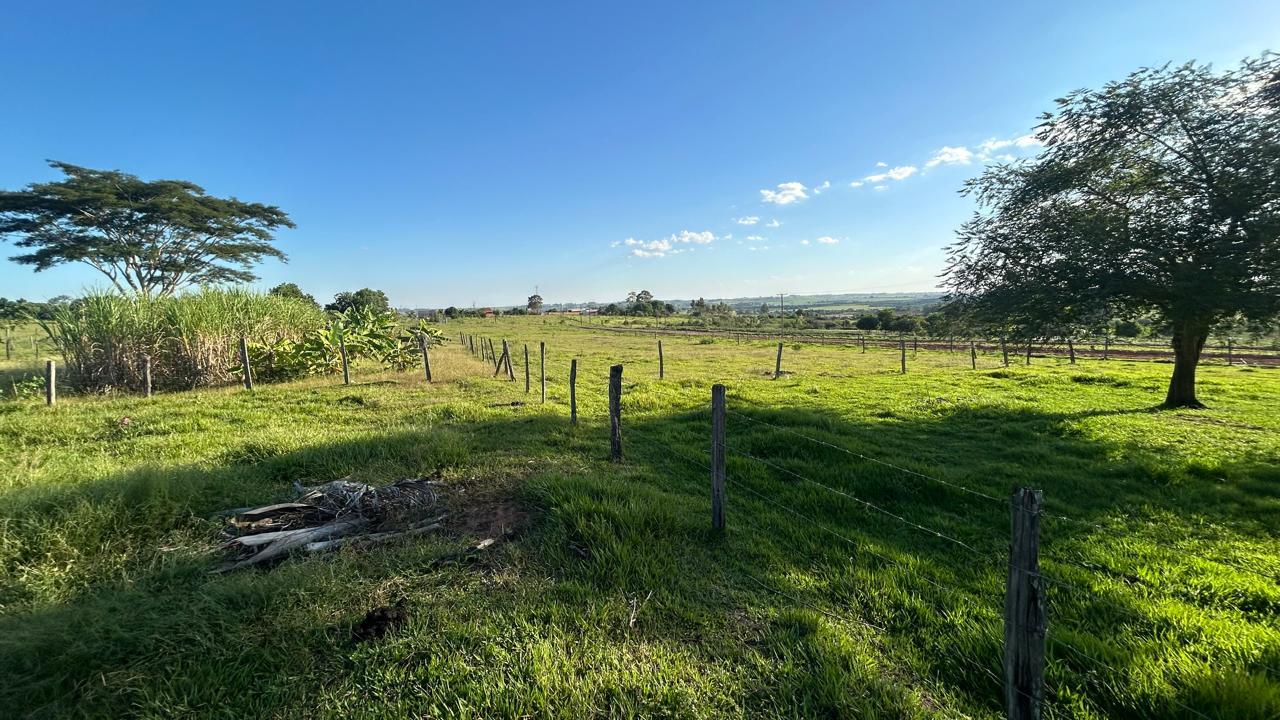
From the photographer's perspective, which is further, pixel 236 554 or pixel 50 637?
pixel 236 554

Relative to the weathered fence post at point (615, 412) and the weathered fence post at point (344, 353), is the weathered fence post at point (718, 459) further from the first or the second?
the weathered fence post at point (344, 353)

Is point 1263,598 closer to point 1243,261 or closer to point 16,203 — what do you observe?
point 1243,261

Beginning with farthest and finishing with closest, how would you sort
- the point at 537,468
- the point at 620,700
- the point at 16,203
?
the point at 16,203
the point at 537,468
the point at 620,700

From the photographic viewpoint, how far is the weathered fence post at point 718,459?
4.36 metres

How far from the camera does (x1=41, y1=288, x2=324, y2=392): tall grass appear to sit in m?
12.4

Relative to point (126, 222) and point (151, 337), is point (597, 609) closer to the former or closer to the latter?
point (151, 337)

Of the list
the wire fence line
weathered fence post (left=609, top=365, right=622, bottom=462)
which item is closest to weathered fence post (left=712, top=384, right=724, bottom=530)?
the wire fence line

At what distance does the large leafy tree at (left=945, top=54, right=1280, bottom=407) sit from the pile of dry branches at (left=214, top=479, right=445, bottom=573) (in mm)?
12523

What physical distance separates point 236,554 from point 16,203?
32350 millimetres

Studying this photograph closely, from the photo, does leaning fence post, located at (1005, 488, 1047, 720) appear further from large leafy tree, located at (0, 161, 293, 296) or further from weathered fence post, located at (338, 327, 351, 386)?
large leafy tree, located at (0, 161, 293, 296)

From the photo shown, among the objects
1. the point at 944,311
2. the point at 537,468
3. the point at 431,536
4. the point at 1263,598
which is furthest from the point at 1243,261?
the point at 431,536

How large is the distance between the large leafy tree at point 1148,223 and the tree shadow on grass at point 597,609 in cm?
511

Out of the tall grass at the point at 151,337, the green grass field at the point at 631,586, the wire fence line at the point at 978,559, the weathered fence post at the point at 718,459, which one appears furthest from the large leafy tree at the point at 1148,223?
the tall grass at the point at 151,337

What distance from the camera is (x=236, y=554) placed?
3914 mm
